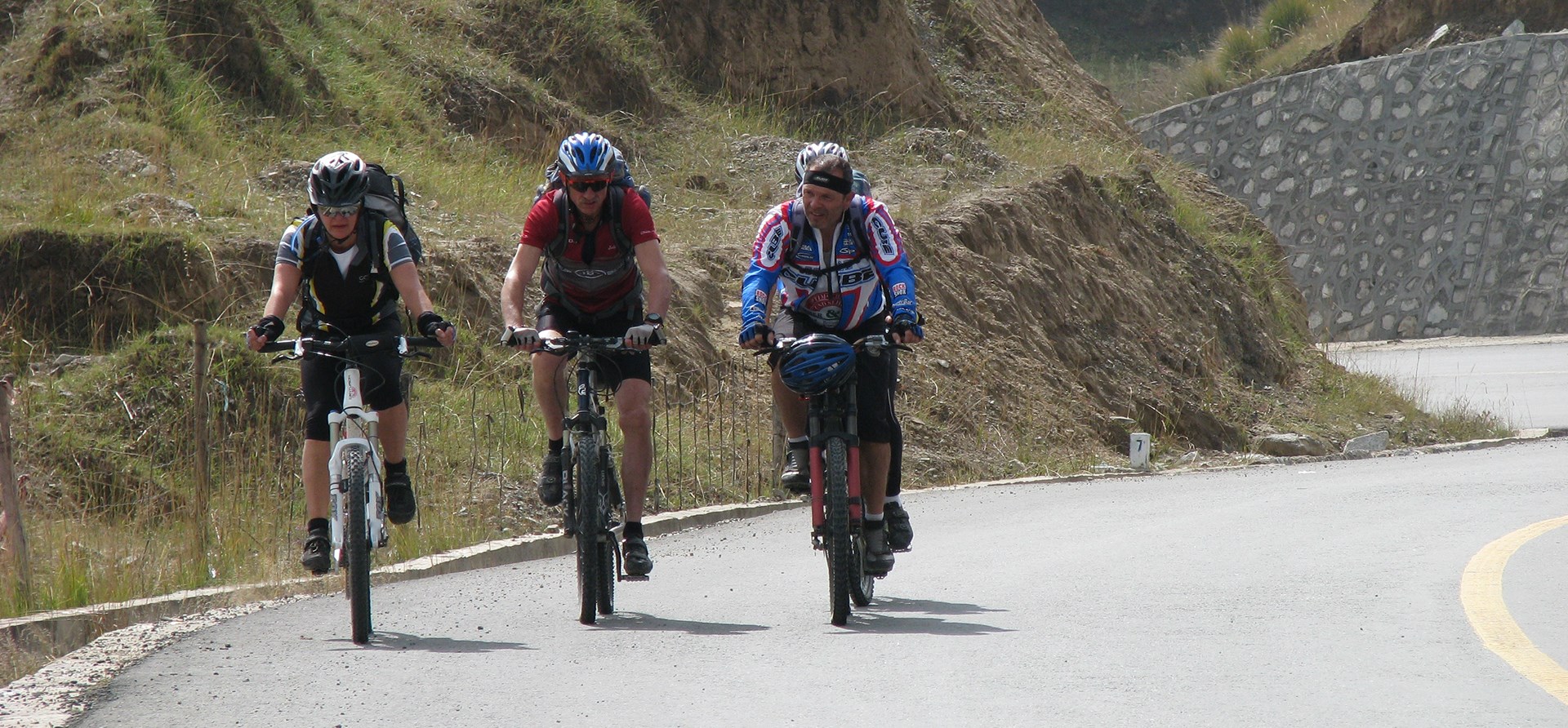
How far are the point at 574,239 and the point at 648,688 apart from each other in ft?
8.25

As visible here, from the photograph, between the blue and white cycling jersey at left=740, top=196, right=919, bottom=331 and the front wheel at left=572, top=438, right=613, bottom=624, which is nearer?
the front wheel at left=572, top=438, right=613, bottom=624

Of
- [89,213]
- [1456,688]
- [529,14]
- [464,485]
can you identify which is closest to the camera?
[1456,688]

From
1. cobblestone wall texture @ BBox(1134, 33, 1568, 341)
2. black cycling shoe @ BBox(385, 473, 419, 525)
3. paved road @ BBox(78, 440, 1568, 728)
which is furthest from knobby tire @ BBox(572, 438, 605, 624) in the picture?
cobblestone wall texture @ BBox(1134, 33, 1568, 341)

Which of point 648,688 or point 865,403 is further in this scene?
point 865,403

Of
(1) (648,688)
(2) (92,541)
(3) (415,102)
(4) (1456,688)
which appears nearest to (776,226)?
(1) (648,688)

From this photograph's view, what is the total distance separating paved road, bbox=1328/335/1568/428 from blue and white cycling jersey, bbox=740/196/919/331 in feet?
48.9

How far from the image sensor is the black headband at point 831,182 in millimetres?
7582

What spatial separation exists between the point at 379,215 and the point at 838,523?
236 cm

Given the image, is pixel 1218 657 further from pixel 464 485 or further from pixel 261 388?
pixel 261 388

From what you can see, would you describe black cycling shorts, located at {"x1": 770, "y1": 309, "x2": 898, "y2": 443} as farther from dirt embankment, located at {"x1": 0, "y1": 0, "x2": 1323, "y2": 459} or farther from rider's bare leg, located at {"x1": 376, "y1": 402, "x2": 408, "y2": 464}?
dirt embankment, located at {"x1": 0, "y1": 0, "x2": 1323, "y2": 459}

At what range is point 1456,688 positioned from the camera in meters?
5.79

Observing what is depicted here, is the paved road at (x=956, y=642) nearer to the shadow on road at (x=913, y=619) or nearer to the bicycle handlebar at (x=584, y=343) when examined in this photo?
the shadow on road at (x=913, y=619)

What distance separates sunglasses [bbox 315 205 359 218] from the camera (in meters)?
7.07

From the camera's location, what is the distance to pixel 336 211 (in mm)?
7090
